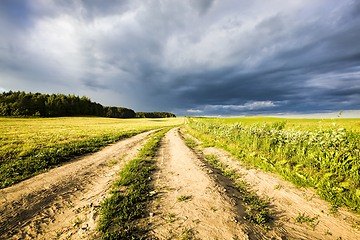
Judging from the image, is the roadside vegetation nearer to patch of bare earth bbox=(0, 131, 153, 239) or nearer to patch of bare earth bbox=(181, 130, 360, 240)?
patch of bare earth bbox=(181, 130, 360, 240)

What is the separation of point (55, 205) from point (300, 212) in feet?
26.6

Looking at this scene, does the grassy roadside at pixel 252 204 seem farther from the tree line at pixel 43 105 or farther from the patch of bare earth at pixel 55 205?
the tree line at pixel 43 105

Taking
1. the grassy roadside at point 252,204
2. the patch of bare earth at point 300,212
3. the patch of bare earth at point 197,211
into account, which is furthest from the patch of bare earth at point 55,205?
the patch of bare earth at point 300,212

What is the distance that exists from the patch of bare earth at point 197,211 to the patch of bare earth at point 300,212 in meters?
0.61

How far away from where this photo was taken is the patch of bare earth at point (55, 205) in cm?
353

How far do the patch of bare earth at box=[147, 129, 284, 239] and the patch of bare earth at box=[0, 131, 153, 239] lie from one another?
1794 millimetres

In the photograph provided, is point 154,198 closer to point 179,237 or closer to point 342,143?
point 179,237

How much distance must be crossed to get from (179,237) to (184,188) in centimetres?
239

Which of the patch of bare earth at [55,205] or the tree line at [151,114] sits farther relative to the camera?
the tree line at [151,114]

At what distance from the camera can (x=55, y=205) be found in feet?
15.1

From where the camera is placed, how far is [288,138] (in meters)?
8.46

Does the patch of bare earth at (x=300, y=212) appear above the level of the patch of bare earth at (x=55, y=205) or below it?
below

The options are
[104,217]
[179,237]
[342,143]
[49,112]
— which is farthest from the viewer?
[49,112]

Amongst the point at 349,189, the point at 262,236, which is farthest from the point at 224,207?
the point at 349,189
